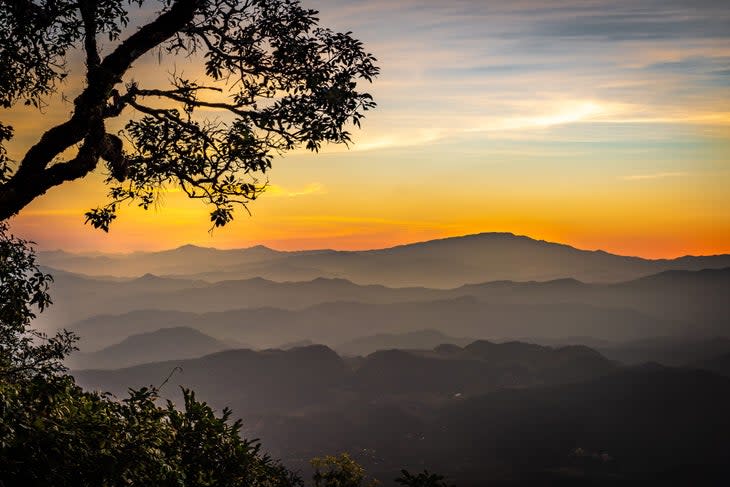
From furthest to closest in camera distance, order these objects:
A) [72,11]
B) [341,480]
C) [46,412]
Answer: [341,480]
[72,11]
[46,412]

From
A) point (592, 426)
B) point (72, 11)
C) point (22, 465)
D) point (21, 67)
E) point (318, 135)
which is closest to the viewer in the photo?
point (22, 465)

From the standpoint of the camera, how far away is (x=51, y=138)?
13.4 metres

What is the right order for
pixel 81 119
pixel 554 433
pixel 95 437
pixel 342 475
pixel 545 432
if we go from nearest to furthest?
pixel 95 437
pixel 81 119
pixel 342 475
pixel 554 433
pixel 545 432

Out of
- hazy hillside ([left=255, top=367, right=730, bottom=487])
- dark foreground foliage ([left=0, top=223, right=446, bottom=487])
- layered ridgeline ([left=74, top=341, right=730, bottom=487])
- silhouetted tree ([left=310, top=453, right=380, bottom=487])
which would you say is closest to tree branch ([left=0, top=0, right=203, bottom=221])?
dark foreground foliage ([left=0, top=223, right=446, bottom=487])

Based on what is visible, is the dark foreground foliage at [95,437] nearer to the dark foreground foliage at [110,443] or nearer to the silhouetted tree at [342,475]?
the dark foreground foliage at [110,443]

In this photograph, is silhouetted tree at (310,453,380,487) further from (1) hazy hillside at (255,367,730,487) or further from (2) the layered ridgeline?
(2) the layered ridgeline

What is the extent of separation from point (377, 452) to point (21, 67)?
152 meters

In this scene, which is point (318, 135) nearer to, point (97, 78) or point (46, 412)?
point (97, 78)

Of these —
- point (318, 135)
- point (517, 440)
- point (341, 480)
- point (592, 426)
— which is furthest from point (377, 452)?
point (318, 135)

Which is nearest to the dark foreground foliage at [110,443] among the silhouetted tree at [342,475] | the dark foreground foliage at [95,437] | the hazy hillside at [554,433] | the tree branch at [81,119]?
the dark foreground foliage at [95,437]

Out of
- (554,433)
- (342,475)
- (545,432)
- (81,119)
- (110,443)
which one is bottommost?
(554,433)

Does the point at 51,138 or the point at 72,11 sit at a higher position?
the point at 72,11

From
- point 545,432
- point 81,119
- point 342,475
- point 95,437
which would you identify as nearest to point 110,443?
point 95,437

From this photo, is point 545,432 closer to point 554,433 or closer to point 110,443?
point 554,433
